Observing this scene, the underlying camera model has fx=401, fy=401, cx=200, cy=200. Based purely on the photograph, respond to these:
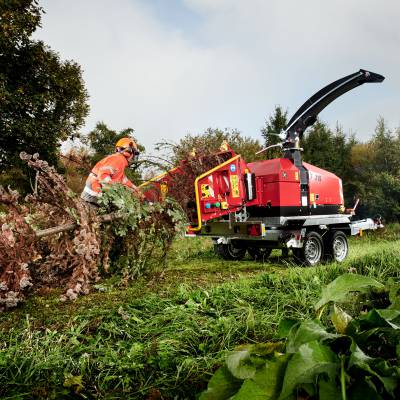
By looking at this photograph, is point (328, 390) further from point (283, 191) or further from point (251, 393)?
point (283, 191)

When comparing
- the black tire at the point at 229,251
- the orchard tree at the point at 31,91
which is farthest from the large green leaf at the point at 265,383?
the orchard tree at the point at 31,91

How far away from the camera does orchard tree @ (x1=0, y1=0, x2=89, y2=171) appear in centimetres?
1239

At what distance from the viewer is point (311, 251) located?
7.44 meters

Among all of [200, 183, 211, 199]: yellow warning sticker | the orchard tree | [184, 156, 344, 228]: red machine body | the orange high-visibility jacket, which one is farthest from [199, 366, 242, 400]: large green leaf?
the orchard tree

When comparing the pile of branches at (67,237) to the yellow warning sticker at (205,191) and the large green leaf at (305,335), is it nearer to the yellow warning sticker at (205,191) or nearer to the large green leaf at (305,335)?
the yellow warning sticker at (205,191)

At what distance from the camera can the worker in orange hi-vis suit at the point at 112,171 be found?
17.8 feet

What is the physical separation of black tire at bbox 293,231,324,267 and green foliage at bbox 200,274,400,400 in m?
6.34

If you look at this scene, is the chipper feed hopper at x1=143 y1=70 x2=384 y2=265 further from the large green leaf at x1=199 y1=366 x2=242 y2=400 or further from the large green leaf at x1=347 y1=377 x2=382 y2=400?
the large green leaf at x1=347 y1=377 x2=382 y2=400

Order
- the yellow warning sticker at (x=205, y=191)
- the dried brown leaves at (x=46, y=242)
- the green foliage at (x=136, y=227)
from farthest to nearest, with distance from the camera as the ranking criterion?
the yellow warning sticker at (x=205, y=191) → the green foliage at (x=136, y=227) → the dried brown leaves at (x=46, y=242)

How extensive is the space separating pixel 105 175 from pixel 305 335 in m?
5.04

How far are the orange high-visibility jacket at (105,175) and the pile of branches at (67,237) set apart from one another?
27.1 inches

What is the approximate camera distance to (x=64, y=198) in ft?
14.0

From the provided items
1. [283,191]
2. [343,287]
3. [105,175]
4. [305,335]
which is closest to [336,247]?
[283,191]

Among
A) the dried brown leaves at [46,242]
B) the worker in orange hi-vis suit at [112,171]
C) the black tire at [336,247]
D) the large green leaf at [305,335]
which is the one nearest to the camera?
the large green leaf at [305,335]
